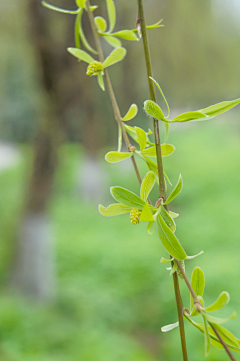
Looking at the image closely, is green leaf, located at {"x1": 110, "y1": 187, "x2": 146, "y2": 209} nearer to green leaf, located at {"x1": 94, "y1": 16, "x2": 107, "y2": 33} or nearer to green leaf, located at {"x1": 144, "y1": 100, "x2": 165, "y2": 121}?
green leaf, located at {"x1": 144, "y1": 100, "x2": 165, "y2": 121}

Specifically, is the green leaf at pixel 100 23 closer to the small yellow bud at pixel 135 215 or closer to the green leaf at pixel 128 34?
the green leaf at pixel 128 34

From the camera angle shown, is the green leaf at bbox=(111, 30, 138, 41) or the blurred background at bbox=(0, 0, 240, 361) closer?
the green leaf at bbox=(111, 30, 138, 41)

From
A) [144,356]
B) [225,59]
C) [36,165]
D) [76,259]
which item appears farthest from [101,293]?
[225,59]

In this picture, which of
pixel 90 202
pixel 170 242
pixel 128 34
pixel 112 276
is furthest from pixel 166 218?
pixel 90 202

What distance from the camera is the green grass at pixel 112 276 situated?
139 cm

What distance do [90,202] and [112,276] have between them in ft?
3.03

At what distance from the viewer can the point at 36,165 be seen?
1.62 metres

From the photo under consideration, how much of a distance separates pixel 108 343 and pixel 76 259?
69cm

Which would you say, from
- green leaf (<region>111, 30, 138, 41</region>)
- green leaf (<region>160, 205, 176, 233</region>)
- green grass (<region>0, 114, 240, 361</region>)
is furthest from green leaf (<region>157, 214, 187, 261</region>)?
green grass (<region>0, 114, 240, 361</region>)

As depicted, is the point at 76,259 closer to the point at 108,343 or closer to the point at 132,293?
the point at 132,293

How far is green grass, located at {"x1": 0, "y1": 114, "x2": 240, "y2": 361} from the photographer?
1.39 m

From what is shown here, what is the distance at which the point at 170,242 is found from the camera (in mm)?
137

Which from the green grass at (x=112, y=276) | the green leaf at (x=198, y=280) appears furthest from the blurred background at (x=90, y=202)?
the green leaf at (x=198, y=280)

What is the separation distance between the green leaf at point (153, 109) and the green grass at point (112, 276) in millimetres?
1052
